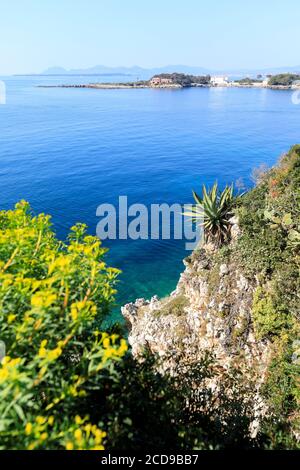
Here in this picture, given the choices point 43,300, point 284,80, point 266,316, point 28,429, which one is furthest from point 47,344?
point 284,80

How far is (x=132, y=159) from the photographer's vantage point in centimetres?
4981

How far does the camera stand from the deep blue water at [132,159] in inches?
1032

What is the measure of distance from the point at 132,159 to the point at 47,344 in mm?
48041

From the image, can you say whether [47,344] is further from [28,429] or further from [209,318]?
[209,318]

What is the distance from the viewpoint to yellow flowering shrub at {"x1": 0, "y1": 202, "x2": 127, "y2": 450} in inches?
121

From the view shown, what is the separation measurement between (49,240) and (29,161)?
45.3 m

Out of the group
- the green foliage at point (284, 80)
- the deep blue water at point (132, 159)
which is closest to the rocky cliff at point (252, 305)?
the deep blue water at point (132, 159)

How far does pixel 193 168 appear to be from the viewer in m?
46.1

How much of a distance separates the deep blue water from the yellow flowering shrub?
1632 cm

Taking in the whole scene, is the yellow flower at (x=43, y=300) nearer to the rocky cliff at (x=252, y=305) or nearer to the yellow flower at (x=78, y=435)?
the yellow flower at (x=78, y=435)

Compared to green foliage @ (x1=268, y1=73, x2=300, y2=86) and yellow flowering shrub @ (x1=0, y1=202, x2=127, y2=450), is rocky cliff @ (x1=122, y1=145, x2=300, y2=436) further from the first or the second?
green foliage @ (x1=268, y1=73, x2=300, y2=86)

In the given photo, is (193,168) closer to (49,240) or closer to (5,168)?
(5,168)

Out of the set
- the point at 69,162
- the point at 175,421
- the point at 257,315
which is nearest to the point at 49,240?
the point at 175,421
